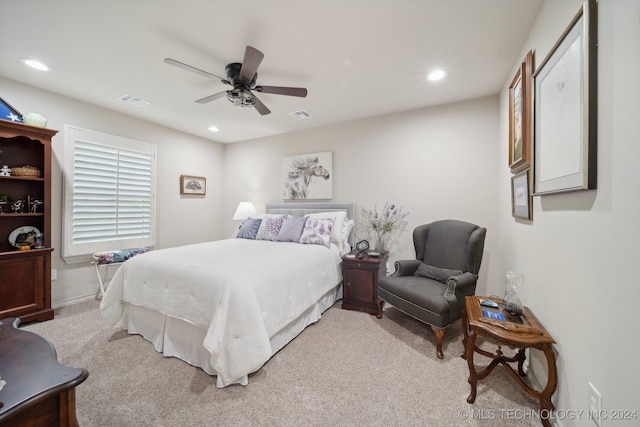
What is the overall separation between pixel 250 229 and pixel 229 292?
2064 mm

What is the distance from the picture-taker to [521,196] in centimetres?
191

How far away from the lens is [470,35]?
6.10ft

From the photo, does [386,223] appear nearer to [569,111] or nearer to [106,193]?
[569,111]

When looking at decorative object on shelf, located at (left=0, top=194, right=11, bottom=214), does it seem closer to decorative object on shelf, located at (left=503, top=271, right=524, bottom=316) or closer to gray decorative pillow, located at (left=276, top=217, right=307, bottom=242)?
gray decorative pillow, located at (left=276, top=217, right=307, bottom=242)

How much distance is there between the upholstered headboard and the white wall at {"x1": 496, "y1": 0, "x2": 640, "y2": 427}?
2.36 metres

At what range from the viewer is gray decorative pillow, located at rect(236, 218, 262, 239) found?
361cm

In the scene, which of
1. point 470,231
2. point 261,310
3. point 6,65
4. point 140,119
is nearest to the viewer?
point 261,310

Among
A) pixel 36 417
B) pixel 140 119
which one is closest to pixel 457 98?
pixel 36 417

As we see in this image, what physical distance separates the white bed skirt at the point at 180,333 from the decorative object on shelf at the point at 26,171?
1.84 metres

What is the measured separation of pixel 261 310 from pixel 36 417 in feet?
3.65

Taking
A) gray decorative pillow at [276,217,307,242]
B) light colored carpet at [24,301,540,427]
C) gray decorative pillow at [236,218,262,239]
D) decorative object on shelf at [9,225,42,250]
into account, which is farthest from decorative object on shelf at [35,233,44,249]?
gray decorative pillow at [276,217,307,242]

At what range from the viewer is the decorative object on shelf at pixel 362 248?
2.95 metres

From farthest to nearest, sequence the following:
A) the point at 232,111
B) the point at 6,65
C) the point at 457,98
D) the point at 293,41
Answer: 1. the point at 232,111
2. the point at 457,98
3. the point at 6,65
4. the point at 293,41

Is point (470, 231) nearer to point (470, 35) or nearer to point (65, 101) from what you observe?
point (470, 35)
